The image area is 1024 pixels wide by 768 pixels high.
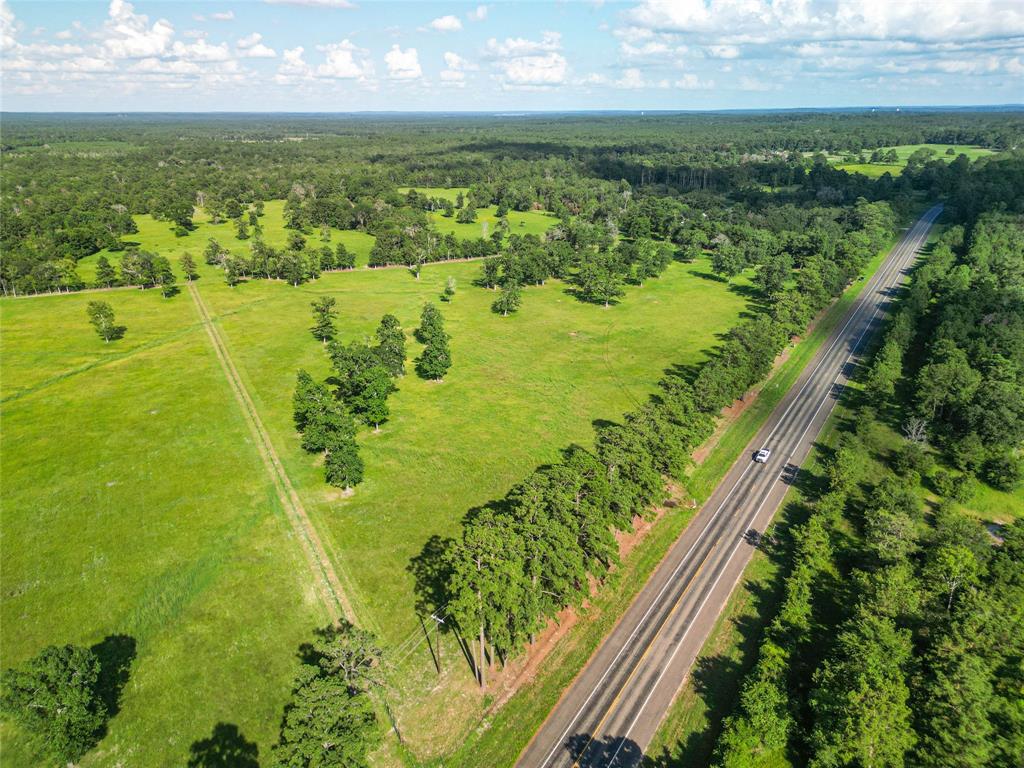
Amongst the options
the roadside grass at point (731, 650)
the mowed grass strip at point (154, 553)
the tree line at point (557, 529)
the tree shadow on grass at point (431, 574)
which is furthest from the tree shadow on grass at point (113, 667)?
the roadside grass at point (731, 650)

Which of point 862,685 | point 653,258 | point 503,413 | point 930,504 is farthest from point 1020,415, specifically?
point 653,258

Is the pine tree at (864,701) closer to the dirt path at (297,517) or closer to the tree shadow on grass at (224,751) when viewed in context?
the dirt path at (297,517)

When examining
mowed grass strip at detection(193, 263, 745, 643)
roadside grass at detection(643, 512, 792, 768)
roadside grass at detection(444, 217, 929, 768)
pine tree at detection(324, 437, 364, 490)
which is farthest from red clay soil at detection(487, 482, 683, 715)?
pine tree at detection(324, 437, 364, 490)

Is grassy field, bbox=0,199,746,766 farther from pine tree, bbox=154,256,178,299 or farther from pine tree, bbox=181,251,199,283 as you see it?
pine tree, bbox=181,251,199,283

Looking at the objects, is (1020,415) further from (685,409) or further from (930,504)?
(685,409)

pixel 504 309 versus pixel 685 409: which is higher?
pixel 685 409

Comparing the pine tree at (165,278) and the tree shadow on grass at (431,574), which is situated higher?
the pine tree at (165,278)

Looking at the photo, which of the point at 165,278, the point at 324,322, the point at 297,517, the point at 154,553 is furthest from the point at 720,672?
the point at 165,278
